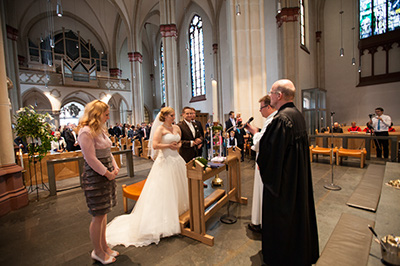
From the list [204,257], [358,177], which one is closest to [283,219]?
[204,257]

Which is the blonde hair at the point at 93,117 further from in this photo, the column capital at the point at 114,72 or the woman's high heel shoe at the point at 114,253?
the column capital at the point at 114,72

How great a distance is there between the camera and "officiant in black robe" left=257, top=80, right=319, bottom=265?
5.16 ft

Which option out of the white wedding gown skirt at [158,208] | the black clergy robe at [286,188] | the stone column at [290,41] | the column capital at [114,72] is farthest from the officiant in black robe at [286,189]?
the column capital at [114,72]

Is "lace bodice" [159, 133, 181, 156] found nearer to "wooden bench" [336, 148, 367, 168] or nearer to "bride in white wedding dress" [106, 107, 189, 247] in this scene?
"bride in white wedding dress" [106, 107, 189, 247]

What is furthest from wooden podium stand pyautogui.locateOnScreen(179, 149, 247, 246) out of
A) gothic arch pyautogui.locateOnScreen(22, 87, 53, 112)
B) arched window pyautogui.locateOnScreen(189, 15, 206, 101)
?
gothic arch pyautogui.locateOnScreen(22, 87, 53, 112)

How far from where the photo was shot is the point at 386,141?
6.25m

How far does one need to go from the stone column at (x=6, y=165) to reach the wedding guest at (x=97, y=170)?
2.70m

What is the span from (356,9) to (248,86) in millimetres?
10705

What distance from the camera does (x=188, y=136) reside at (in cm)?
373

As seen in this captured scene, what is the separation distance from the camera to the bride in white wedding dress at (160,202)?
2.45 meters

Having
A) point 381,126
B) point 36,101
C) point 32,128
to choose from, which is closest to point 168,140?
point 32,128

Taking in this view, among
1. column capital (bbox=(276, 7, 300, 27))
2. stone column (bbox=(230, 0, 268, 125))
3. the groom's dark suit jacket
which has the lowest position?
the groom's dark suit jacket

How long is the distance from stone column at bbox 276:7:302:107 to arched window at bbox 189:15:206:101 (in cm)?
674

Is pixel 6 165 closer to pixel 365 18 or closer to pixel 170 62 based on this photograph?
pixel 170 62
